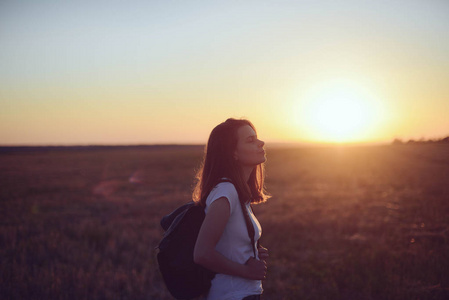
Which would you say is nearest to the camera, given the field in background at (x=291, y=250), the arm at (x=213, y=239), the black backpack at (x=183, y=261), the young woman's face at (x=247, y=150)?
the arm at (x=213, y=239)

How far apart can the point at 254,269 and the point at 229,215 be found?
376mm

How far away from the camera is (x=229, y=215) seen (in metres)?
1.61

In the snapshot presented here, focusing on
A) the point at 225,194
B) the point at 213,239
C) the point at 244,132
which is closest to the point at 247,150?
the point at 244,132

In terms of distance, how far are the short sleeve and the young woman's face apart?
0.76ft

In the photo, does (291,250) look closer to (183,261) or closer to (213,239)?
(183,261)

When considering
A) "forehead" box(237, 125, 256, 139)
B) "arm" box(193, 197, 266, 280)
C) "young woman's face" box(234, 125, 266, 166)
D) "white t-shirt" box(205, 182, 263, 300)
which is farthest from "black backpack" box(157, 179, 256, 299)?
"forehead" box(237, 125, 256, 139)

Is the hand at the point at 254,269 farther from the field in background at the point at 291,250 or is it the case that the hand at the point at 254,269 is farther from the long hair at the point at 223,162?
the field in background at the point at 291,250

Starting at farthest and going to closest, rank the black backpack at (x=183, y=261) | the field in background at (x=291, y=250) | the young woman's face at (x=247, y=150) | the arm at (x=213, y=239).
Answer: the field in background at (x=291, y=250) → the young woman's face at (x=247, y=150) → the black backpack at (x=183, y=261) → the arm at (x=213, y=239)

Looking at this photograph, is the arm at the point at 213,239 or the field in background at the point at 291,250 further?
the field in background at the point at 291,250

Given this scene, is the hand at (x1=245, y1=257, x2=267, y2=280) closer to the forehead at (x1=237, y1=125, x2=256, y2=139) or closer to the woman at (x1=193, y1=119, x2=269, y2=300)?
the woman at (x1=193, y1=119, x2=269, y2=300)

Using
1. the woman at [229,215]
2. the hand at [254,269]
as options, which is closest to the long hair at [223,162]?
the woman at [229,215]

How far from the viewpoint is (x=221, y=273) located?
67.7 inches

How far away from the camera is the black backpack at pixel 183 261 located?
1699 mm

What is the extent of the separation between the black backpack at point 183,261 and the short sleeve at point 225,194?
0.10 m
